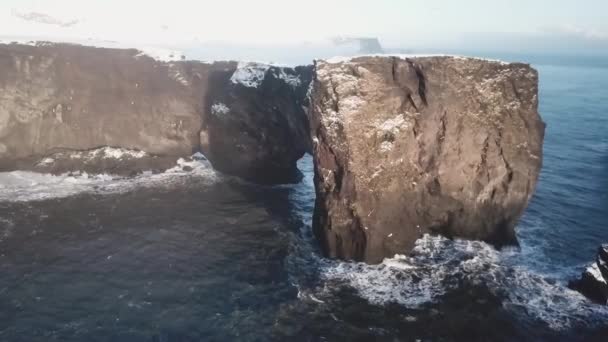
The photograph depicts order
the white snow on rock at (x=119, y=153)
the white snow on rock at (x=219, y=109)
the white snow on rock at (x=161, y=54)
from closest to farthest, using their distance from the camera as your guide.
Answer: the white snow on rock at (x=219, y=109) → the white snow on rock at (x=119, y=153) → the white snow on rock at (x=161, y=54)

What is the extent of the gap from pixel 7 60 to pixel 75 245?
3041cm

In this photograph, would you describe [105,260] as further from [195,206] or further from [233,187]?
[233,187]

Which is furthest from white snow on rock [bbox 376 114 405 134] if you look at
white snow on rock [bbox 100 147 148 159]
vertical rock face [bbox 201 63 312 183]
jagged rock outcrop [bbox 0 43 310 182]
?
white snow on rock [bbox 100 147 148 159]

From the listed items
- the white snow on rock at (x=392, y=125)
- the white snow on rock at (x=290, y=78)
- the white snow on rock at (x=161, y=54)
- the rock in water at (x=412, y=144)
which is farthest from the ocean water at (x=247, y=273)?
the white snow on rock at (x=161, y=54)

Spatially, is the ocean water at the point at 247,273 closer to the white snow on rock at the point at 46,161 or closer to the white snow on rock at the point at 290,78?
the white snow on rock at the point at 46,161

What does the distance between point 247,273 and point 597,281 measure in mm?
22687

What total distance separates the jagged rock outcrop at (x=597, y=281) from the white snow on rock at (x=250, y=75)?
3627cm

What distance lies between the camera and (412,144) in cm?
3075

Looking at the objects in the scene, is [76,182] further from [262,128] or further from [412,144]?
[412,144]

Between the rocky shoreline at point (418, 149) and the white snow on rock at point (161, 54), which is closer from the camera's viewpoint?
the rocky shoreline at point (418, 149)

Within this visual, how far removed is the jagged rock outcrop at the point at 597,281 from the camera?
25750 mm

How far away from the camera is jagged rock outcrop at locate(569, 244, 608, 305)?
25750 mm

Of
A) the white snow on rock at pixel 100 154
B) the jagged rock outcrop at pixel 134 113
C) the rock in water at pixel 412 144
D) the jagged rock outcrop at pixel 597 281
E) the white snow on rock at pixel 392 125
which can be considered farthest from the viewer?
the white snow on rock at pixel 100 154

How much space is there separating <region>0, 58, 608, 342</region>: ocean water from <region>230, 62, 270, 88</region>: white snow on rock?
12.7m
